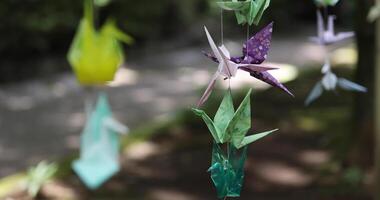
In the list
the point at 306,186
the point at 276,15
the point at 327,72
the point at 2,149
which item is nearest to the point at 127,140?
the point at 2,149

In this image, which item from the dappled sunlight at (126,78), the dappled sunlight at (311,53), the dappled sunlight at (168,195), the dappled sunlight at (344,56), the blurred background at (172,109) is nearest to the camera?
the dappled sunlight at (168,195)

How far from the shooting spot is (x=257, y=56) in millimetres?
688

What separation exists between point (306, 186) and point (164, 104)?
239 centimetres

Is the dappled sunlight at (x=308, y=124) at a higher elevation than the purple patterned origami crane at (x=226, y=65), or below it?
below

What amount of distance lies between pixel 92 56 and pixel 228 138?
844 millimetres

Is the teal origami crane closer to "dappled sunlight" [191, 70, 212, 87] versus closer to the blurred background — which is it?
the blurred background

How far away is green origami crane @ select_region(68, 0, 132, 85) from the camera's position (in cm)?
147

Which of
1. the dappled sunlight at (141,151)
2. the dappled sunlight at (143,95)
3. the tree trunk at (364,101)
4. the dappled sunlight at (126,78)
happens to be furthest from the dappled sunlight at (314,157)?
the dappled sunlight at (126,78)

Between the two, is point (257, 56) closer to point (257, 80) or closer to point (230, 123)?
point (230, 123)

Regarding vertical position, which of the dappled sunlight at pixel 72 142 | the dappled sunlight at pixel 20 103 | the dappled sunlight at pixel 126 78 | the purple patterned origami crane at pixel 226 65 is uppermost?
the purple patterned origami crane at pixel 226 65

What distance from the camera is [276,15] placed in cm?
927

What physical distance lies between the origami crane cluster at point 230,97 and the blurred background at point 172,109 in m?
1.43

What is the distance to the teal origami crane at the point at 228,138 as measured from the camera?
679 mm

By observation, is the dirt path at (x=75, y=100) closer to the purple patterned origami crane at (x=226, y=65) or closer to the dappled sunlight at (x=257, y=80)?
the dappled sunlight at (x=257, y=80)
